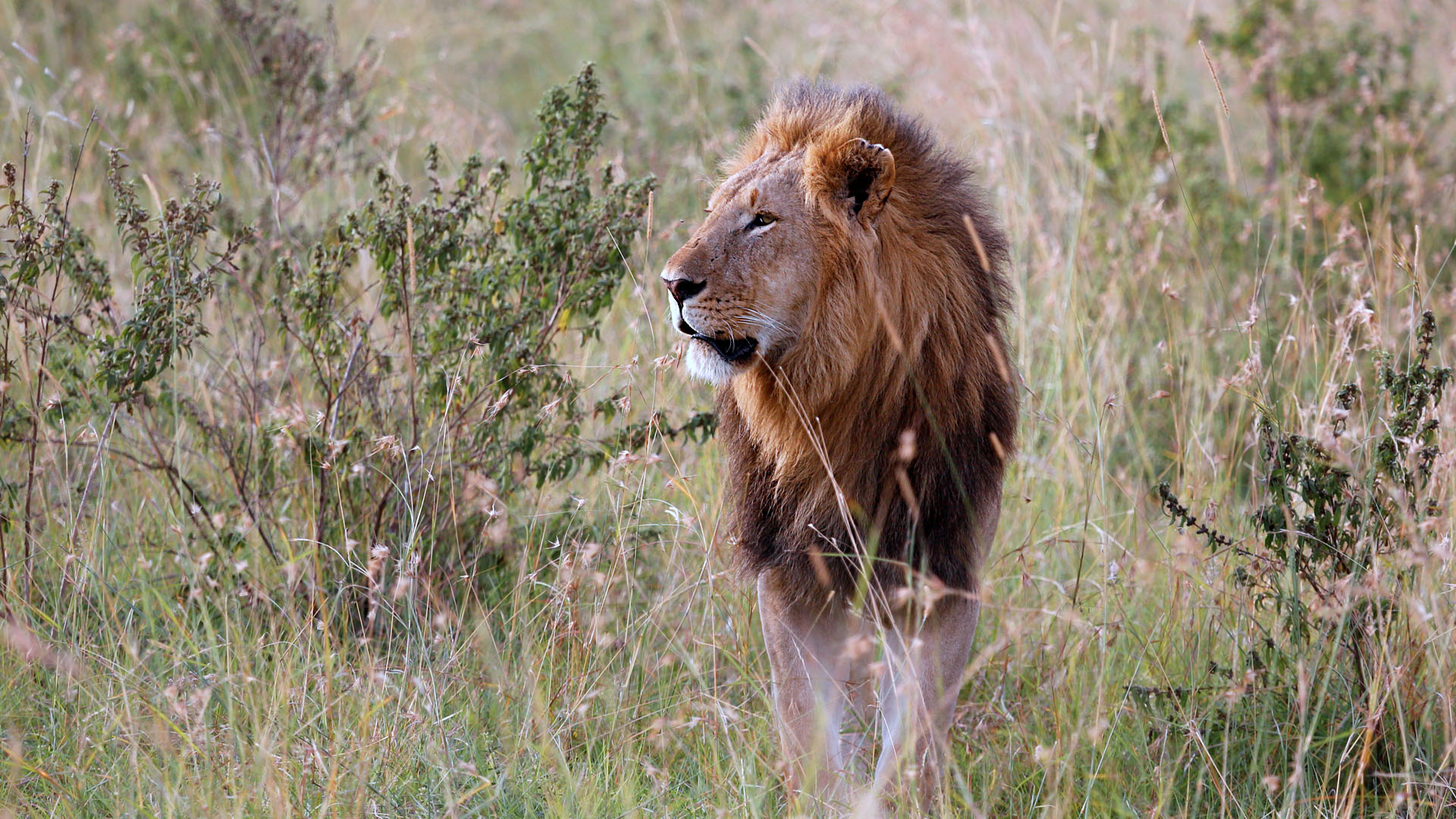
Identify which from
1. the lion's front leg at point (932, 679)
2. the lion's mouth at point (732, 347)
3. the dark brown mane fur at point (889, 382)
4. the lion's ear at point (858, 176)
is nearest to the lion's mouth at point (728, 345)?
the lion's mouth at point (732, 347)

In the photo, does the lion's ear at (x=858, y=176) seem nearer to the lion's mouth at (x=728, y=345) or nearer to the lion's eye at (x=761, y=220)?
the lion's eye at (x=761, y=220)

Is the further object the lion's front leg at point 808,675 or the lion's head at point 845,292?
the lion's front leg at point 808,675

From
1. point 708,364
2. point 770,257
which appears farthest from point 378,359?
point 770,257

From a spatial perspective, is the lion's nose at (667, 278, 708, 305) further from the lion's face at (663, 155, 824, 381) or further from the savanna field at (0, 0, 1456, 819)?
the savanna field at (0, 0, 1456, 819)

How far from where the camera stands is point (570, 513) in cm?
401

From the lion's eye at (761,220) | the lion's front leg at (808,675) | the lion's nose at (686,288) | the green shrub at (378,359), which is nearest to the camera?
the lion's nose at (686,288)

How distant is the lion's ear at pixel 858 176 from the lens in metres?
2.88

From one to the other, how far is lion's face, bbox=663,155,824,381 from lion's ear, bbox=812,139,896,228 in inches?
2.8

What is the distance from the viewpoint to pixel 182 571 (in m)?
3.79

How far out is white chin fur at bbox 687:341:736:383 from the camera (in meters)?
2.85

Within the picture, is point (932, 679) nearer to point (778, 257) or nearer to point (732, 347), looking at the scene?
point (732, 347)

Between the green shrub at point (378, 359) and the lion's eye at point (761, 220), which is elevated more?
the lion's eye at point (761, 220)

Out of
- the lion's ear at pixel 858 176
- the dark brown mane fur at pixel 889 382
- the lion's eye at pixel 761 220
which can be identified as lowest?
the dark brown mane fur at pixel 889 382

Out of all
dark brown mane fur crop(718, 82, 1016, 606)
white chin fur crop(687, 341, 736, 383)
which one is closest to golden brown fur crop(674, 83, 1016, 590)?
dark brown mane fur crop(718, 82, 1016, 606)
